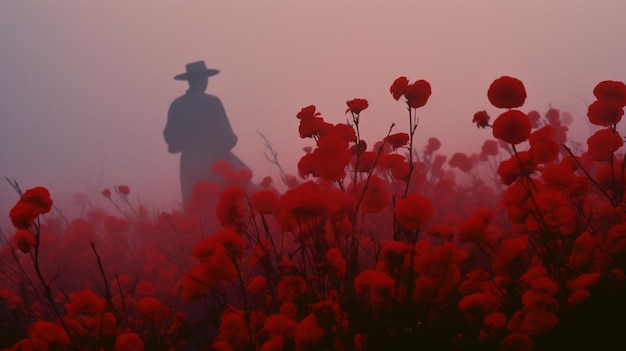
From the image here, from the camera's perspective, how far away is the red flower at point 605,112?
88.0 inches

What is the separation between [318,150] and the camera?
197 cm

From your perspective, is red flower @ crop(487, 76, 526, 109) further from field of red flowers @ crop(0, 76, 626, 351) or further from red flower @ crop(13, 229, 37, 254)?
red flower @ crop(13, 229, 37, 254)

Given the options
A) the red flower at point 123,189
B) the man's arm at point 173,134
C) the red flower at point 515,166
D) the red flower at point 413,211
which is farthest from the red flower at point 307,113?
the man's arm at point 173,134

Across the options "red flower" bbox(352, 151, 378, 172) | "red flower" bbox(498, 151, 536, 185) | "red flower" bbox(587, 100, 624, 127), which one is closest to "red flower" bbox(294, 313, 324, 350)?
"red flower" bbox(352, 151, 378, 172)

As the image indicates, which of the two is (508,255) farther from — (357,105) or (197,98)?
(197,98)

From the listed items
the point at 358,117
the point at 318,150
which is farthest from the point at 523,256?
the point at 358,117

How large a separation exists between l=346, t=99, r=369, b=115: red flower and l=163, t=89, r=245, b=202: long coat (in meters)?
7.92

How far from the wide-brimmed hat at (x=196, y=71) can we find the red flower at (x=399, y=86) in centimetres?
945

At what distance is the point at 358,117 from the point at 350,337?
1.03m

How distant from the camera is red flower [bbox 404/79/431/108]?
234 cm

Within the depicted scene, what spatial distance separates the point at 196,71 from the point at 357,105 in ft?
31.0

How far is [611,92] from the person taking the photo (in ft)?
7.43

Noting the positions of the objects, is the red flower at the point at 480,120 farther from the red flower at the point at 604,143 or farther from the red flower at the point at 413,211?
the red flower at the point at 413,211

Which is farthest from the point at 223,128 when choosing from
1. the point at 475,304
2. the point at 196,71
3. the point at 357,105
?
the point at 475,304
